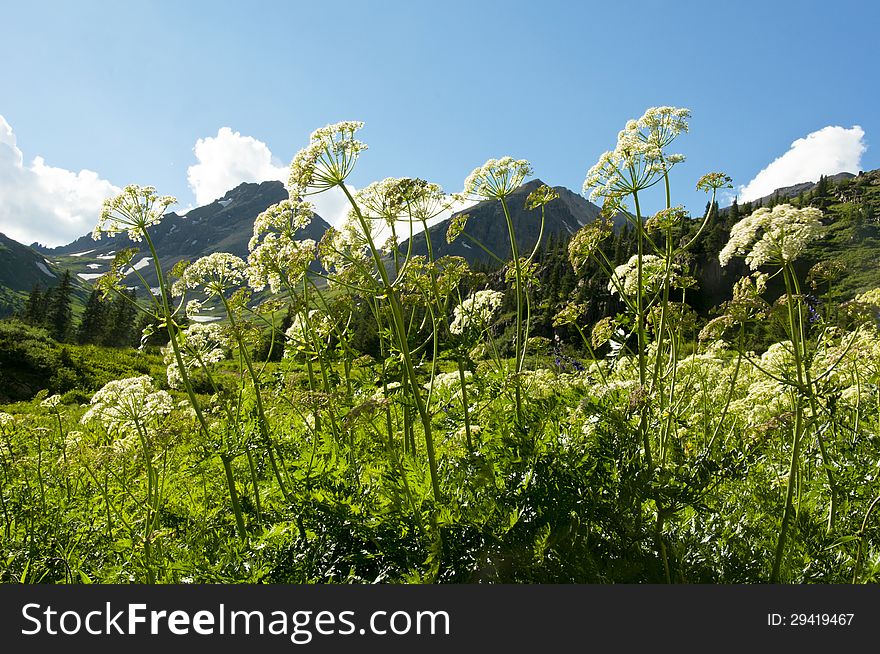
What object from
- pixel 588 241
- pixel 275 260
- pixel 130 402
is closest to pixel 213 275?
pixel 275 260

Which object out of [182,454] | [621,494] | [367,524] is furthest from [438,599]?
[182,454]

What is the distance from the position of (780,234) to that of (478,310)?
125 inches

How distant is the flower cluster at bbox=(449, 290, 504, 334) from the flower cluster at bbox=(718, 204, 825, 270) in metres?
2.63

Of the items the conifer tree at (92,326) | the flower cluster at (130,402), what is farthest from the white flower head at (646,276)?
the conifer tree at (92,326)

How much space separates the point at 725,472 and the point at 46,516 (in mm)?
6386

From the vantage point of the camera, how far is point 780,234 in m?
3.87

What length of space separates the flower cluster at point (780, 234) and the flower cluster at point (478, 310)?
2.63 m

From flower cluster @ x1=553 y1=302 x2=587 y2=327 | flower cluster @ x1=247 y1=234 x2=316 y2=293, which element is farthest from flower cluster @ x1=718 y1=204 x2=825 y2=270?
flower cluster @ x1=247 y1=234 x2=316 y2=293

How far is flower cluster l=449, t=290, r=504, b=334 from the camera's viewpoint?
5.91 metres

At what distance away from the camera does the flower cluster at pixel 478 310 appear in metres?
5.91

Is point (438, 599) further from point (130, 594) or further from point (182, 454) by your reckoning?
point (182, 454)

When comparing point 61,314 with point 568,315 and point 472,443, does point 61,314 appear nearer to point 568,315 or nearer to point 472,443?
point 568,315

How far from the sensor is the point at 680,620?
3131 mm

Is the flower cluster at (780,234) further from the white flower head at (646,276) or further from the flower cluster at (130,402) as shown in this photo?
the flower cluster at (130,402)
